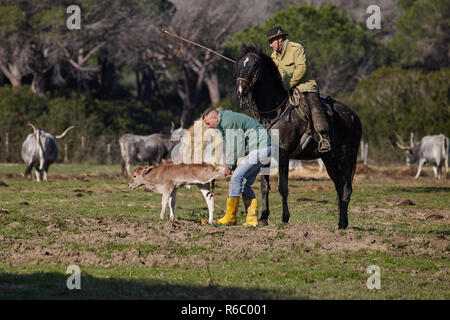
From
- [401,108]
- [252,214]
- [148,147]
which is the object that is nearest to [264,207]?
[252,214]

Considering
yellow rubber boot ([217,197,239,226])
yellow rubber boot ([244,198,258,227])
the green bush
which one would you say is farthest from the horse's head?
the green bush

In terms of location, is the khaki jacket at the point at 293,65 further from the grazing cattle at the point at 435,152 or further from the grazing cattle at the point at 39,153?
the grazing cattle at the point at 435,152

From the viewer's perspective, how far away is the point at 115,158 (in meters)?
47.2

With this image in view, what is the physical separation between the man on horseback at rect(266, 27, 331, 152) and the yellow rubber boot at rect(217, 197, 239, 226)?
1921 millimetres

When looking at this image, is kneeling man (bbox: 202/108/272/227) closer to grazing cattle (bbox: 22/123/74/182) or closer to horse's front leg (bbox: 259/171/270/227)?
horse's front leg (bbox: 259/171/270/227)

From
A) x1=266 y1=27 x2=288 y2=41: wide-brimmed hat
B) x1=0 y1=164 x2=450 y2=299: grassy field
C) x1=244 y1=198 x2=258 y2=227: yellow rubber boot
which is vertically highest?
x1=266 y1=27 x2=288 y2=41: wide-brimmed hat

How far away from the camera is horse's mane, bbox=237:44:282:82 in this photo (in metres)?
13.2

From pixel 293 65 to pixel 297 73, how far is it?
0.71ft

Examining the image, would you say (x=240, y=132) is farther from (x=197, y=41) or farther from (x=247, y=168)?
(x=197, y=41)

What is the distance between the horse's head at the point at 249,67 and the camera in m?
12.9

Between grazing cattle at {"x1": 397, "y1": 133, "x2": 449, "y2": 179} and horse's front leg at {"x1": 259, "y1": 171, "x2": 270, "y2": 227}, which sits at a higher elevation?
grazing cattle at {"x1": 397, "y1": 133, "x2": 449, "y2": 179}

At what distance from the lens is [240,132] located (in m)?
12.5
